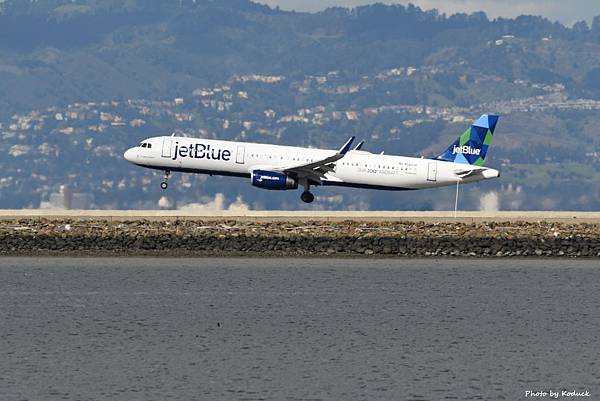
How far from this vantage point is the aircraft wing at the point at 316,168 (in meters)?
90.1

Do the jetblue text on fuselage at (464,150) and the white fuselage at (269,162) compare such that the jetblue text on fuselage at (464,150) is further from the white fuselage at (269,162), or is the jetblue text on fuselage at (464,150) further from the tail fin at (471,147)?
the white fuselage at (269,162)

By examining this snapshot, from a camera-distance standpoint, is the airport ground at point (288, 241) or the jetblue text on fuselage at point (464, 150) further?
the jetblue text on fuselage at point (464, 150)

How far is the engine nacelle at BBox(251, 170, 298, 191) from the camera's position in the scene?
296 ft

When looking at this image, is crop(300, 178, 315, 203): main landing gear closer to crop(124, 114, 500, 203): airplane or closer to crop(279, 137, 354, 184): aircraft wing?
crop(124, 114, 500, 203): airplane

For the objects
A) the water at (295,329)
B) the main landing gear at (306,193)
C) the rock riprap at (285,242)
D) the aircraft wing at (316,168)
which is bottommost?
the water at (295,329)

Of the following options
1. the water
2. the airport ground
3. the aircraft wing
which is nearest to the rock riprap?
the airport ground

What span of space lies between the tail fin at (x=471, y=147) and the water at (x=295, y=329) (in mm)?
27663

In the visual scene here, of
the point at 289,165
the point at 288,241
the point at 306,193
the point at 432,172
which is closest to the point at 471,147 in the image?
the point at 432,172

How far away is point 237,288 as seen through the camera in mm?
64062

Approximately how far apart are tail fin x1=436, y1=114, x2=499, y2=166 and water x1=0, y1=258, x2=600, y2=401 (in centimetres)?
2766

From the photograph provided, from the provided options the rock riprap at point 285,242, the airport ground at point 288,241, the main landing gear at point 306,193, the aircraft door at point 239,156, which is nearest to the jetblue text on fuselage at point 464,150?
the main landing gear at point 306,193

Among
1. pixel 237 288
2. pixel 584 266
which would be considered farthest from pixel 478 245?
pixel 237 288

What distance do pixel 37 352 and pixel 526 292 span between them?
2507 centimetres

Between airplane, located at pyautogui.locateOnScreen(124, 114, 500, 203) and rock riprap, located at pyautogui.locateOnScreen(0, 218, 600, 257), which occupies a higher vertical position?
airplane, located at pyautogui.locateOnScreen(124, 114, 500, 203)
